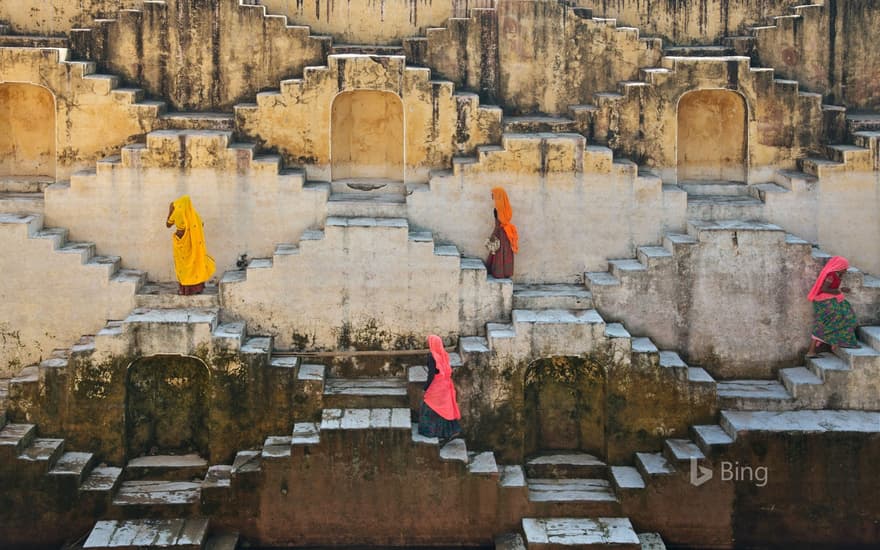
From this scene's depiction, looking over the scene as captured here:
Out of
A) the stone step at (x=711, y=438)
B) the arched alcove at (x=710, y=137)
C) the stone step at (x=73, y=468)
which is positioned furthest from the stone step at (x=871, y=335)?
the stone step at (x=73, y=468)

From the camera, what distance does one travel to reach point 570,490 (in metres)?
14.6

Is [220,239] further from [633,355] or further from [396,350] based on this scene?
[633,355]

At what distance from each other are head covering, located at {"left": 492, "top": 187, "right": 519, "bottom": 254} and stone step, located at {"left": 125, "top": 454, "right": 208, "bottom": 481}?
515 cm

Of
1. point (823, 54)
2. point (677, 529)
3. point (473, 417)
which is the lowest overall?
point (677, 529)

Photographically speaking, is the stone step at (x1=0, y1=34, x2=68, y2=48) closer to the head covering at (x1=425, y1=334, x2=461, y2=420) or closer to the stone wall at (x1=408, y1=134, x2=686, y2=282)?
the stone wall at (x1=408, y1=134, x2=686, y2=282)

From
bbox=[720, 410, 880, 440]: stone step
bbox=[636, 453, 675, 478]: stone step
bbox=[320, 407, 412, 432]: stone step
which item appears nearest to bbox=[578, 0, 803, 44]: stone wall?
bbox=[720, 410, 880, 440]: stone step

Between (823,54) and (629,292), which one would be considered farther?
(823,54)

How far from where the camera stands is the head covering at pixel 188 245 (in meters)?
15.3

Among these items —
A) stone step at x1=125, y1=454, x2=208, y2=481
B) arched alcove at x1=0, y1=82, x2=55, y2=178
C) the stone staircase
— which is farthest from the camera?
arched alcove at x1=0, y1=82, x2=55, y2=178

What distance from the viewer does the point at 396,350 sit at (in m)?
15.5

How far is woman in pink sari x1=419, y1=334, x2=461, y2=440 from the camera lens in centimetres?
1429

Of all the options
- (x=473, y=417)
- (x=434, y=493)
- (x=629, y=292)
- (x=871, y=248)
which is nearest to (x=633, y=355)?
(x=629, y=292)

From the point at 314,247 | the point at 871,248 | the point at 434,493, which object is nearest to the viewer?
the point at 434,493

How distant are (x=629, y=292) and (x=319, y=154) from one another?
4971 mm
